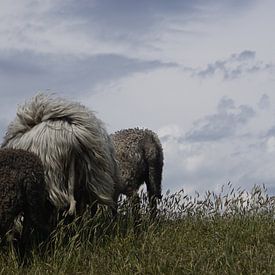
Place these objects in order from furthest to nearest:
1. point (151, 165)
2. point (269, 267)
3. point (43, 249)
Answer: point (151, 165)
point (43, 249)
point (269, 267)

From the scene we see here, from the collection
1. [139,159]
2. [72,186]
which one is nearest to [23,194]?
[72,186]

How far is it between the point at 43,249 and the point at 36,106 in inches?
79.7

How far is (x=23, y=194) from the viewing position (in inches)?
348

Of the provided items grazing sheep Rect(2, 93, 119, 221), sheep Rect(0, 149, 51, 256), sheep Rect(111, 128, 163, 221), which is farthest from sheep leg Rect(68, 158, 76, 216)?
sheep Rect(111, 128, 163, 221)

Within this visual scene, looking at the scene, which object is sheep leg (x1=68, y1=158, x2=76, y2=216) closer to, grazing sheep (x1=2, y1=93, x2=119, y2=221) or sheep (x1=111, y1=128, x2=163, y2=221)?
grazing sheep (x1=2, y1=93, x2=119, y2=221)

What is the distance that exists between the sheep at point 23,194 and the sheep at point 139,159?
3955 mm

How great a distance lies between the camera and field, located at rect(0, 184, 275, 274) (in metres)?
7.90

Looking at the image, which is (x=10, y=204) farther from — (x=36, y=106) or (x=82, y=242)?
(x=36, y=106)

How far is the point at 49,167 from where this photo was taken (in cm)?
977

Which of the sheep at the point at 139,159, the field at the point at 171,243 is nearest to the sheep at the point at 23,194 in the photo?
the field at the point at 171,243

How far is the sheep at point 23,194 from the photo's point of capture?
342 inches

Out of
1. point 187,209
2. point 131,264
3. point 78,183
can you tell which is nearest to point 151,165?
point 187,209

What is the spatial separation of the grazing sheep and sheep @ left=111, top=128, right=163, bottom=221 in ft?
8.73

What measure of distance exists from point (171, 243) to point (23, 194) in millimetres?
1820
